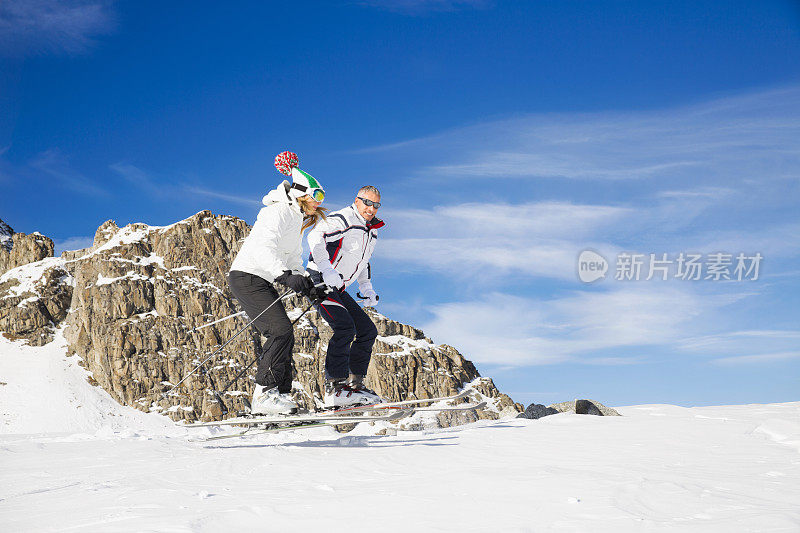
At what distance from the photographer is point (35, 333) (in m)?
142

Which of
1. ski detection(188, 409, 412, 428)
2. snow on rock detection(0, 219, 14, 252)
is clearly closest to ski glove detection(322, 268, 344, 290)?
ski detection(188, 409, 412, 428)

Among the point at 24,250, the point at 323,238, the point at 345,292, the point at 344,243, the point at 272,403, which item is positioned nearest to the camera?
the point at 272,403

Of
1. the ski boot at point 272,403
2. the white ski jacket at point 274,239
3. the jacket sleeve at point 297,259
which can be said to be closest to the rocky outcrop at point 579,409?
the ski boot at point 272,403

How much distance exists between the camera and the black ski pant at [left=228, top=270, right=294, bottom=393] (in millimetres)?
7766

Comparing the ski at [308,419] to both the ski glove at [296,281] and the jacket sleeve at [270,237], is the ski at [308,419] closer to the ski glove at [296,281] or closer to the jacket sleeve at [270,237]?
the ski glove at [296,281]

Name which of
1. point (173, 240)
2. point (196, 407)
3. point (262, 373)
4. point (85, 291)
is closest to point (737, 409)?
point (262, 373)

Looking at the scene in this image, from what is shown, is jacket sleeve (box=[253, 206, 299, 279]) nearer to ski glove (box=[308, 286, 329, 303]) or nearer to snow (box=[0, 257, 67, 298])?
ski glove (box=[308, 286, 329, 303])

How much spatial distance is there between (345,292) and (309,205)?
1.45m

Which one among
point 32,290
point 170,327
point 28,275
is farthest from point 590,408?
point 28,275

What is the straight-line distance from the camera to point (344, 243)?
8.55 meters

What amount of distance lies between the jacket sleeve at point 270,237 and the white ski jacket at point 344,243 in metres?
0.54

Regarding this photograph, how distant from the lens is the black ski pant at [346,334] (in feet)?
27.1

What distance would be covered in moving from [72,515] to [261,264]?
4182 millimetres

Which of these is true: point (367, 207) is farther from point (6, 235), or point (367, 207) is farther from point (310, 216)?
point (6, 235)
